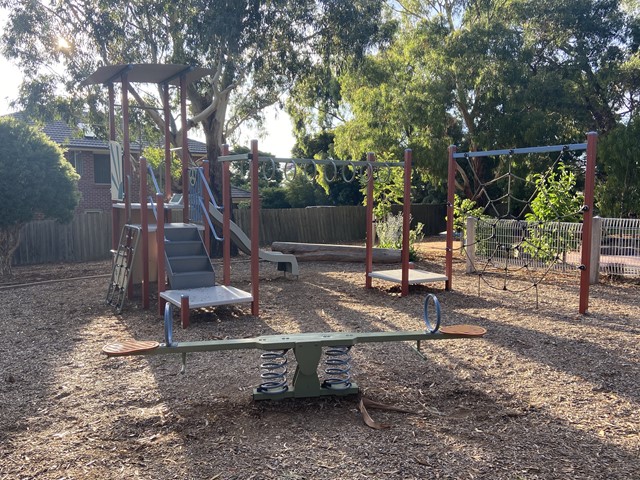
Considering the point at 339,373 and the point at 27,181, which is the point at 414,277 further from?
the point at 27,181

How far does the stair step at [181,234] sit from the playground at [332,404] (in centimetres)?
122

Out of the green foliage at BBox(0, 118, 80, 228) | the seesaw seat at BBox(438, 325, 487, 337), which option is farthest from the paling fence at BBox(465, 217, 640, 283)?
the green foliage at BBox(0, 118, 80, 228)

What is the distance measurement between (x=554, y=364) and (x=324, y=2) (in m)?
12.9

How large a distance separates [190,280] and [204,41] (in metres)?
8.57

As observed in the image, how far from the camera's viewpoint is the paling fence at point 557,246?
10.3 meters

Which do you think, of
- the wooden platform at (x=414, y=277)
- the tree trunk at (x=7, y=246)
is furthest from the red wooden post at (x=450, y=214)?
the tree trunk at (x=7, y=246)

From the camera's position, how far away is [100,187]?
23.1m

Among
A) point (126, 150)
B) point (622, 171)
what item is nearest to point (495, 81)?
point (622, 171)

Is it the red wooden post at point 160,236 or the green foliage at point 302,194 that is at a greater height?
the green foliage at point 302,194

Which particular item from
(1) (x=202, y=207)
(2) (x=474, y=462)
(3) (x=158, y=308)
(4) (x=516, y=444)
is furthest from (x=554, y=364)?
(1) (x=202, y=207)

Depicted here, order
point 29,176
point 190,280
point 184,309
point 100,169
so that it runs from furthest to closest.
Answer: point 100,169 → point 29,176 → point 190,280 → point 184,309

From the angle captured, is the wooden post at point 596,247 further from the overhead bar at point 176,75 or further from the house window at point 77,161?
the house window at point 77,161

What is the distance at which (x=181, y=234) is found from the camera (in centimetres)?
855

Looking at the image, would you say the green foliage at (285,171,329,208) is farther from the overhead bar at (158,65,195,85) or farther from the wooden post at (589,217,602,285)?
the wooden post at (589,217,602,285)
